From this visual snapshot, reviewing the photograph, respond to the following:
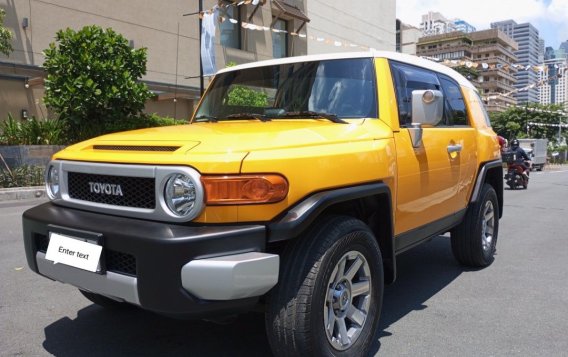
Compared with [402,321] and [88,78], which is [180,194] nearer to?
[402,321]

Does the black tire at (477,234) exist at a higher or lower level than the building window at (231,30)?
lower

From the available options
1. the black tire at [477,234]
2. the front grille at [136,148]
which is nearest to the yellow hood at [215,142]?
the front grille at [136,148]

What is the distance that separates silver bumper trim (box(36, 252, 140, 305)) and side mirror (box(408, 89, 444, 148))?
207 cm

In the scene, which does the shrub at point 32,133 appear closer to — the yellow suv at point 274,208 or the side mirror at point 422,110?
the yellow suv at point 274,208

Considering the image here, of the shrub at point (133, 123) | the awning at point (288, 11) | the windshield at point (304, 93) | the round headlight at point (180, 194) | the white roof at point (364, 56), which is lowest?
the round headlight at point (180, 194)

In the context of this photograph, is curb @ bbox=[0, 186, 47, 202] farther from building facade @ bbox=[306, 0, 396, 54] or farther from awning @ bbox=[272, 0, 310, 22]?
building facade @ bbox=[306, 0, 396, 54]

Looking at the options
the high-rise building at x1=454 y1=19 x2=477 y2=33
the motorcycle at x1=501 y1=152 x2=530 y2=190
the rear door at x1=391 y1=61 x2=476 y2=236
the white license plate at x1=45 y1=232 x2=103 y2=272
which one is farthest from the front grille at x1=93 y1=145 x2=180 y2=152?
the high-rise building at x1=454 y1=19 x2=477 y2=33

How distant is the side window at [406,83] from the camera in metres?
3.55

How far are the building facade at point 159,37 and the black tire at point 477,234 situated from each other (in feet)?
39.6

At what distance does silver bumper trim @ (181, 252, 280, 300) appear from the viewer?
2.23 metres

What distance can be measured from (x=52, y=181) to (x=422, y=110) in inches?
93.4

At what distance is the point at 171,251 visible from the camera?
2240 millimetres

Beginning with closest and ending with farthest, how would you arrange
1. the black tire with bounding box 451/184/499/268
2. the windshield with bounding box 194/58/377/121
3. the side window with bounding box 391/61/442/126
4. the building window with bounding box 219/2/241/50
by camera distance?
the windshield with bounding box 194/58/377/121
the side window with bounding box 391/61/442/126
the black tire with bounding box 451/184/499/268
the building window with bounding box 219/2/241/50

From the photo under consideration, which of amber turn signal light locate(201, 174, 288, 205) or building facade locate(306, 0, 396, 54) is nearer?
amber turn signal light locate(201, 174, 288, 205)
